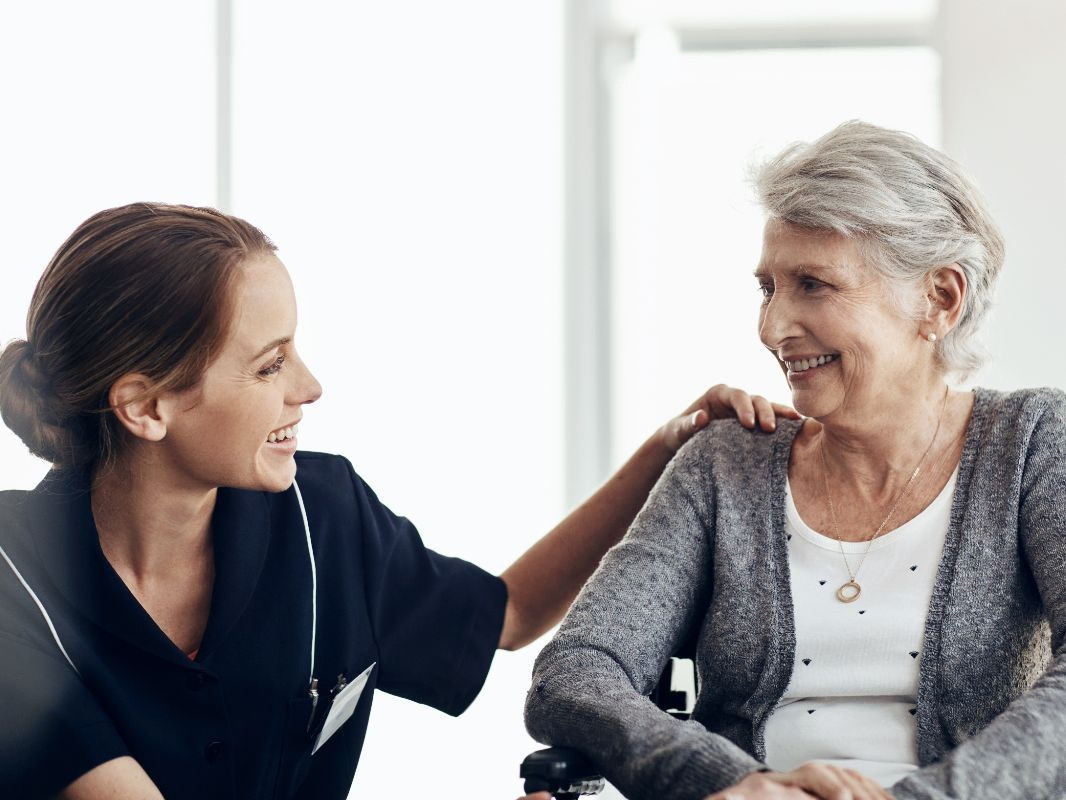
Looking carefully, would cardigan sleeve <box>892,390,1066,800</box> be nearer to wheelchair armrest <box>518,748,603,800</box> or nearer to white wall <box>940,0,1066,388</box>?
wheelchair armrest <box>518,748,603,800</box>

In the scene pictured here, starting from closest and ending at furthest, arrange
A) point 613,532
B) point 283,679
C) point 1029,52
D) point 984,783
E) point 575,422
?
point 984,783 → point 283,679 → point 613,532 → point 1029,52 → point 575,422

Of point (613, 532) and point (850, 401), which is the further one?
point (613, 532)

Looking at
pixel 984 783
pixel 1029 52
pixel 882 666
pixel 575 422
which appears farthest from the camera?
pixel 575 422

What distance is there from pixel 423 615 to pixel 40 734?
0.57 meters

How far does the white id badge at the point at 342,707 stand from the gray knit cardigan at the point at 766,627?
284mm

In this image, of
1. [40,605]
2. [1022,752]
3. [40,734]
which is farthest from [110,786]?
[1022,752]

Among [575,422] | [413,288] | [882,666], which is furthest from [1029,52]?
[882,666]

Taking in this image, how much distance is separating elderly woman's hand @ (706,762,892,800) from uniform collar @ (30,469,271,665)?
700 millimetres

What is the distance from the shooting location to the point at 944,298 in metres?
1.61

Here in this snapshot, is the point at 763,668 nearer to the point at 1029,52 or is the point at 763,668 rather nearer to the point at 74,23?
the point at 1029,52

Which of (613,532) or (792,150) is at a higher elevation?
(792,150)

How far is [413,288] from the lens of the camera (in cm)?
312

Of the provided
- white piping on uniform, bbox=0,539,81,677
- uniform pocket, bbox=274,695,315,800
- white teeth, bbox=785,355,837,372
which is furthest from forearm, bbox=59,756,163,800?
white teeth, bbox=785,355,837,372

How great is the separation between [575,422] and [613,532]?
116cm
